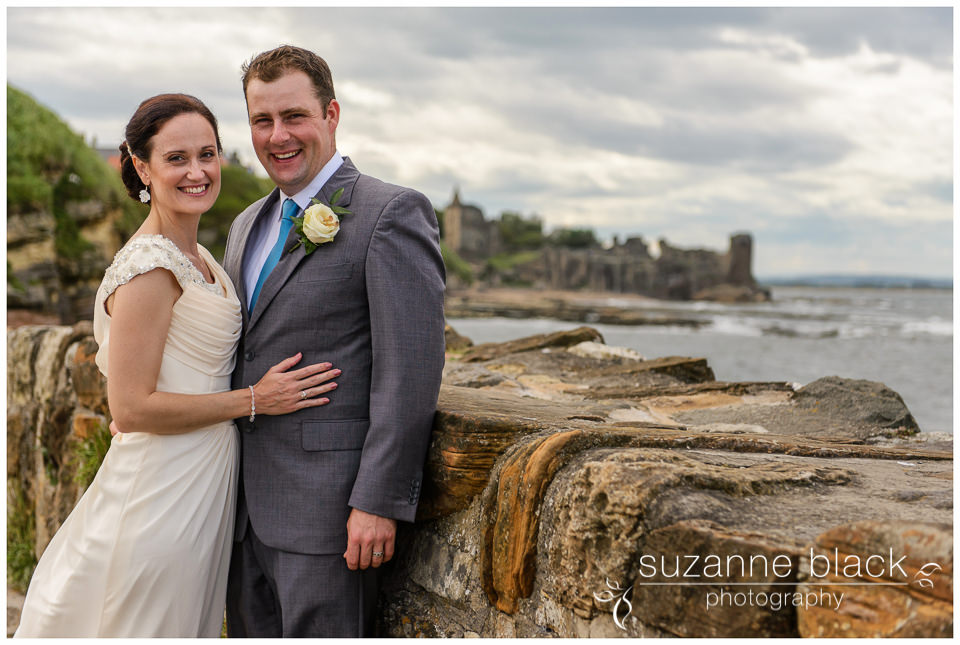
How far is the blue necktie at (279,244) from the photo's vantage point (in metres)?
2.76

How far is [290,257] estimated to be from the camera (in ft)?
8.63

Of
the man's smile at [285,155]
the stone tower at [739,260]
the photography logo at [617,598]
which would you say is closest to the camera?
the photography logo at [617,598]

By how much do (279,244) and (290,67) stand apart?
649 mm

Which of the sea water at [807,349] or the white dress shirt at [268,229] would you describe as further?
the sea water at [807,349]

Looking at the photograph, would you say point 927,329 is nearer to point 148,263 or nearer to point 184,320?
point 184,320

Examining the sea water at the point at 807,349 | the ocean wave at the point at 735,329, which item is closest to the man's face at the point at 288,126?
the sea water at the point at 807,349

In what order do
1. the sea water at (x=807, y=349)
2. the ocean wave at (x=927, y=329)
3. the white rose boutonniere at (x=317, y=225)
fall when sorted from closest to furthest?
1. the white rose boutonniere at (x=317, y=225)
2. the sea water at (x=807, y=349)
3. the ocean wave at (x=927, y=329)

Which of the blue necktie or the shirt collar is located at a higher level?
the shirt collar

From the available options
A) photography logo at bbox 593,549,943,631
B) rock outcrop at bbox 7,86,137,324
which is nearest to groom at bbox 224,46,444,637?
photography logo at bbox 593,549,943,631

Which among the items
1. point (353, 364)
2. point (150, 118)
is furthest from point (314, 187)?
Result: point (353, 364)

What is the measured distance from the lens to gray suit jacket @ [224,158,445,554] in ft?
8.01

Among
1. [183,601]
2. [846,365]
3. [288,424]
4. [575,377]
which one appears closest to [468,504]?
[288,424]

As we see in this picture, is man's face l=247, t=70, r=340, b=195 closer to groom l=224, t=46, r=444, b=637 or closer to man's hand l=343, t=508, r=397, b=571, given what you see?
groom l=224, t=46, r=444, b=637

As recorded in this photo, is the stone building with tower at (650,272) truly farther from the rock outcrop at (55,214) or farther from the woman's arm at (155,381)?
the woman's arm at (155,381)
